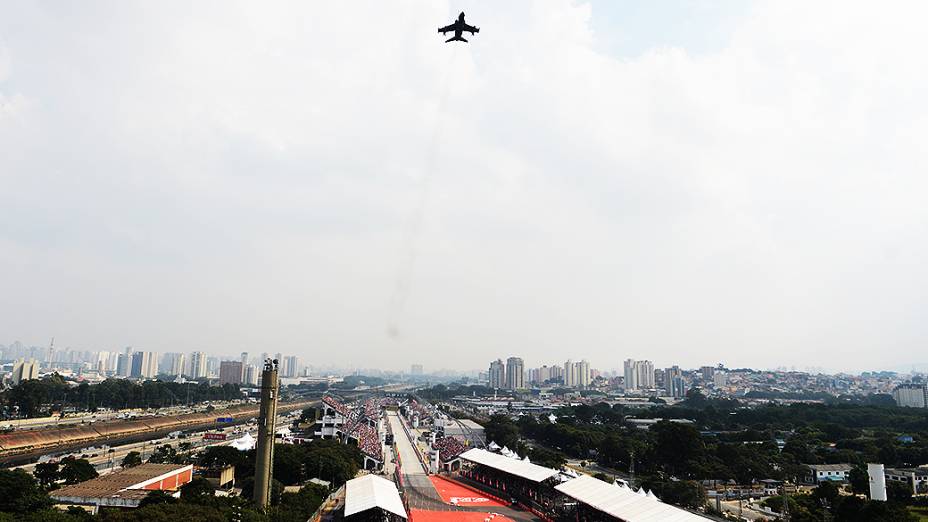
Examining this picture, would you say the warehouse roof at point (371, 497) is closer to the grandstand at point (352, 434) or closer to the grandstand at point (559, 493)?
the grandstand at point (559, 493)

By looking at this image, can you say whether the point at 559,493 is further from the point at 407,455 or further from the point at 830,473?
the point at 830,473

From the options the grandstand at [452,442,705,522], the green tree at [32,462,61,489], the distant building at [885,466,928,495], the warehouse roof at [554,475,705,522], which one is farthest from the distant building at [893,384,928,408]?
the green tree at [32,462,61,489]

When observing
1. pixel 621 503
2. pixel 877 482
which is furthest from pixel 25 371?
pixel 877 482

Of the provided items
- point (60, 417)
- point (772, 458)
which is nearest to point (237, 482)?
point (772, 458)

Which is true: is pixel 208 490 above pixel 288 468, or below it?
above

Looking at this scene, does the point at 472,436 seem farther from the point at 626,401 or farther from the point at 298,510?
the point at 626,401

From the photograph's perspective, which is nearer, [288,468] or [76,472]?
[76,472]
